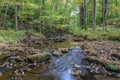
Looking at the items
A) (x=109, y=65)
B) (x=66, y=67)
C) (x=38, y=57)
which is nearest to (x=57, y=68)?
(x=66, y=67)

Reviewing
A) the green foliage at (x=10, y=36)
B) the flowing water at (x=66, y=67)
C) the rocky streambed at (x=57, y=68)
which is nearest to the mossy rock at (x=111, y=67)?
the rocky streambed at (x=57, y=68)

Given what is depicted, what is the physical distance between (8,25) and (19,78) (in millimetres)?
17184

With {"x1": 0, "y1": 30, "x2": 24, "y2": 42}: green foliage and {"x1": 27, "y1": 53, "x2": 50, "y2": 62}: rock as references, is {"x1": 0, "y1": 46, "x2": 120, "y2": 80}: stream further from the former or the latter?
{"x1": 0, "y1": 30, "x2": 24, "y2": 42}: green foliage

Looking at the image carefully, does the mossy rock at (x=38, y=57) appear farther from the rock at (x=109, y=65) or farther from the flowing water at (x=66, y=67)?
the rock at (x=109, y=65)

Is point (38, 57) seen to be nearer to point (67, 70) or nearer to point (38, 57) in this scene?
point (38, 57)

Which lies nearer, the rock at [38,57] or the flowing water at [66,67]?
the flowing water at [66,67]

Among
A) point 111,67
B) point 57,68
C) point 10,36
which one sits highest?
point 10,36

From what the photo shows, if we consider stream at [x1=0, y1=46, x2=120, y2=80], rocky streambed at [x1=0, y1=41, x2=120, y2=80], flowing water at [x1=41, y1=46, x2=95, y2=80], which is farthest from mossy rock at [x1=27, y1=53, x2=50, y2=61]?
flowing water at [x1=41, y1=46, x2=95, y2=80]

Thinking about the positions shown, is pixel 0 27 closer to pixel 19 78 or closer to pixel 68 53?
pixel 68 53

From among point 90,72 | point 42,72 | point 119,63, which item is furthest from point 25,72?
point 119,63

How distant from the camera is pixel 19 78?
859 cm

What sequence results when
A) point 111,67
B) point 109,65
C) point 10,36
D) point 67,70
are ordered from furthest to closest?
point 10,36
point 67,70
point 109,65
point 111,67

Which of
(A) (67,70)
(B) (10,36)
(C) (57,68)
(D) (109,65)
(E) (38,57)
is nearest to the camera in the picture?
(D) (109,65)

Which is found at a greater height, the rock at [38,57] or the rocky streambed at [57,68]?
the rock at [38,57]
